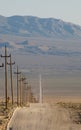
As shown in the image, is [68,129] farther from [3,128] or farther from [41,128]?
[3,128]

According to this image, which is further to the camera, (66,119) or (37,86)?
(37,86)

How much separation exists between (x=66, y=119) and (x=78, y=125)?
15.9ft

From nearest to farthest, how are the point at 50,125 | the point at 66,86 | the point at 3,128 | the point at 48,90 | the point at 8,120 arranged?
1. the point at 3,128
2. the point at 50,125
3. the point at 8,120
4. the point at 48,90
5. the point at 66,86

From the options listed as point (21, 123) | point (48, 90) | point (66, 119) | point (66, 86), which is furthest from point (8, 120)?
point (66, 86)

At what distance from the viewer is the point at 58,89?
165500 mm

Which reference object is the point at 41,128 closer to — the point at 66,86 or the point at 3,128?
the point at 3,128

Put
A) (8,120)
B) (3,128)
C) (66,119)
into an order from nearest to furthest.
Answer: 1. (3,128)
2. (8,120)
3. (66,119)

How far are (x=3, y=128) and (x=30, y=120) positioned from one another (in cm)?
720

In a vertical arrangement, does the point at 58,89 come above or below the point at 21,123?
below

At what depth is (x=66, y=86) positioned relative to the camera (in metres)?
175

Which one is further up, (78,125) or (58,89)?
(78,125)

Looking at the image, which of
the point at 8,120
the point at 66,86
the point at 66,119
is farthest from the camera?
the point at 66,86

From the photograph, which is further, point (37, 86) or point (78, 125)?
point (37, 86)

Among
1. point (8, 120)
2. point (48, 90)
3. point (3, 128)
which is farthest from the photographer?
point (48, 90)
